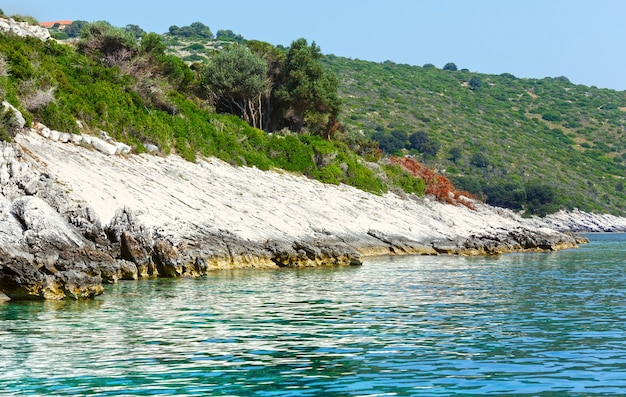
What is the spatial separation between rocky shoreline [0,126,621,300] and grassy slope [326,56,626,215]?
66.1m

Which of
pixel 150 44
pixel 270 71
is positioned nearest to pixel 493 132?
pixel 270 71

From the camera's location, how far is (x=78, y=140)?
41.2 m

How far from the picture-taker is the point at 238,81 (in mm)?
66562

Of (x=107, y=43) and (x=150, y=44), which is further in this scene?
(x=150, y=44)

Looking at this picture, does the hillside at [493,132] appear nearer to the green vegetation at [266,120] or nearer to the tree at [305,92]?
the green vegetation at [266,120]

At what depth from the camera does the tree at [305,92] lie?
68.8 meters

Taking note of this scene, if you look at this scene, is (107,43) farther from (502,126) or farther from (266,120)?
(502,126)

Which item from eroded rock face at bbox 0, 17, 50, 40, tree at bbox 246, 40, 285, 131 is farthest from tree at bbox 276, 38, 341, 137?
eroded rock face at bbox 0, 17, 50, 40

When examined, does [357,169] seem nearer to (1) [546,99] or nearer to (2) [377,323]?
(2) [377,323]

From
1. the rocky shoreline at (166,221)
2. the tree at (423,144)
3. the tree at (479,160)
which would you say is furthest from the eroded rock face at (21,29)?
the tree at (479,160)

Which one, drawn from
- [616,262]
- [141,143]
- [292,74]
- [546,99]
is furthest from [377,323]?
[546,99]

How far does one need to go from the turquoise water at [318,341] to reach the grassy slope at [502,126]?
307 ft

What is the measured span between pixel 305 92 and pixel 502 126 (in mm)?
98053

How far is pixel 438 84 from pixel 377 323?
554 feet
